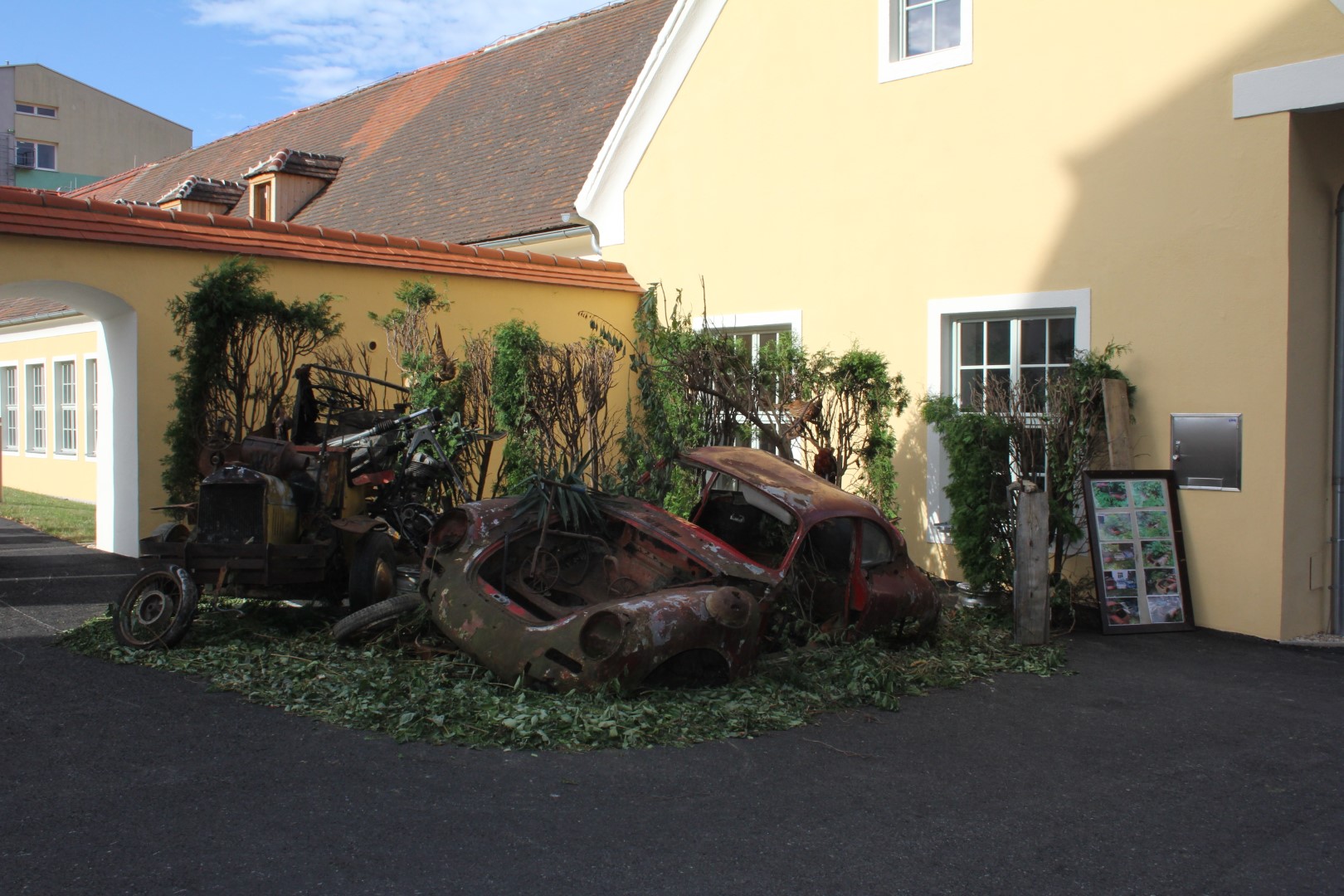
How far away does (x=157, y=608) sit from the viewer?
7219 millimetres

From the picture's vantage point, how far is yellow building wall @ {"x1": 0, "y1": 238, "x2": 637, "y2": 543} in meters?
9.70

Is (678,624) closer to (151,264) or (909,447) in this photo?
(909,447)

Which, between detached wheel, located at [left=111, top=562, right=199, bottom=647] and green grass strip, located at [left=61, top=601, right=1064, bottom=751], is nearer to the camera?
green grass strip, located at [left=61, top=601, right=1064, bottom=751]

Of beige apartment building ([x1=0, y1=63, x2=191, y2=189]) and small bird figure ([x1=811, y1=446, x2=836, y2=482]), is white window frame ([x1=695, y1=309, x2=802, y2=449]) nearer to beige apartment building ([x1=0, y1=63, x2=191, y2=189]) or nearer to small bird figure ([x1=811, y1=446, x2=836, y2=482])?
small bird figure ([x1=811, y1=446, x2=836, y2=482])

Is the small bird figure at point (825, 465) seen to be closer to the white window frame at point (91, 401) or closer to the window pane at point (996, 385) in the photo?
the window pane at point (996, 385)

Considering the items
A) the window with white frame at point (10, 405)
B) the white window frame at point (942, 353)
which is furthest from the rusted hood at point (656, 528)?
the window with white frame at point (10, 405)

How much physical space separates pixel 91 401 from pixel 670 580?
1501cm

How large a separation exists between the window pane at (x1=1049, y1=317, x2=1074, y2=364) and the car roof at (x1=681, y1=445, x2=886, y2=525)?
300cm

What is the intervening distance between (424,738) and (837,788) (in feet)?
6.67

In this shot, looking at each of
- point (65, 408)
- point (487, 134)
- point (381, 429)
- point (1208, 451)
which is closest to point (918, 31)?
point (1208, 451)

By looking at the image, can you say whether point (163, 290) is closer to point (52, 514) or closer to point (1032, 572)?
point (52, 514)

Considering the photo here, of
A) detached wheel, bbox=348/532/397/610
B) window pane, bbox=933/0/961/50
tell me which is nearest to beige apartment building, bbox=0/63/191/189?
window pane, bbox=933/0/961/50

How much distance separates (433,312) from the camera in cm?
1185

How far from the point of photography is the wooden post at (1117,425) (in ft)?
28.7
